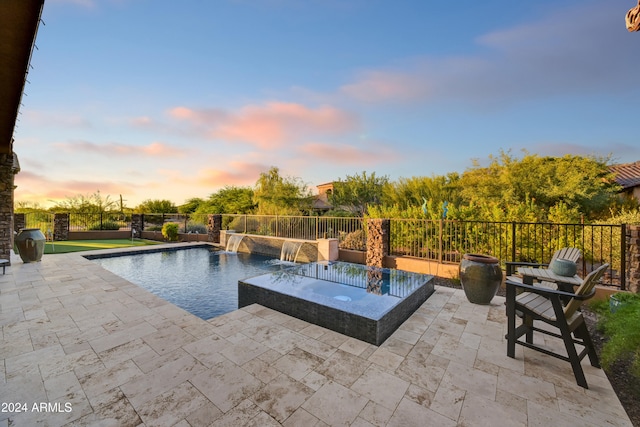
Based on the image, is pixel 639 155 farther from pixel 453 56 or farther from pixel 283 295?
pixel 283 295

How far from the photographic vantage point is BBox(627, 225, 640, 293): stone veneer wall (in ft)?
12.8

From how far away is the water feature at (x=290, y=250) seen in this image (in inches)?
365

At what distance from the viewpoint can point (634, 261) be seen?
3955 millimetres

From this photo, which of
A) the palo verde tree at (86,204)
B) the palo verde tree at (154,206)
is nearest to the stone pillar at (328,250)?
the palo verde tree at (86,204)

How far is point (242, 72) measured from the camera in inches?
300

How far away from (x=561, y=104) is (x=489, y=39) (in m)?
3.92

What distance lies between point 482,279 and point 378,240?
337 centimetres

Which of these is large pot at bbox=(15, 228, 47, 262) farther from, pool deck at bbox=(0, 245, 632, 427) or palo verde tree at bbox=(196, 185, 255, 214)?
palo verde tree at bbox=(196, 185, 255, 214)

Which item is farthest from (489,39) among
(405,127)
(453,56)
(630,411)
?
(630,411)

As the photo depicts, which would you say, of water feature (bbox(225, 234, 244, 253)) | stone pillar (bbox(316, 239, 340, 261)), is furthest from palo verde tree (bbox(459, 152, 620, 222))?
water feature (bbox(225, 234, 244, 253))

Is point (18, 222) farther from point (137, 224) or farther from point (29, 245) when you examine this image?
point (29, 245)

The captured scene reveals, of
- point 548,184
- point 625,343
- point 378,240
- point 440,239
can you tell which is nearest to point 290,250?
point 378,240

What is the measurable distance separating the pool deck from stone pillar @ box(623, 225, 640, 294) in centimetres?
243

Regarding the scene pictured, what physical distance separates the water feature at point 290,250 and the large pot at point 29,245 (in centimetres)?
703
